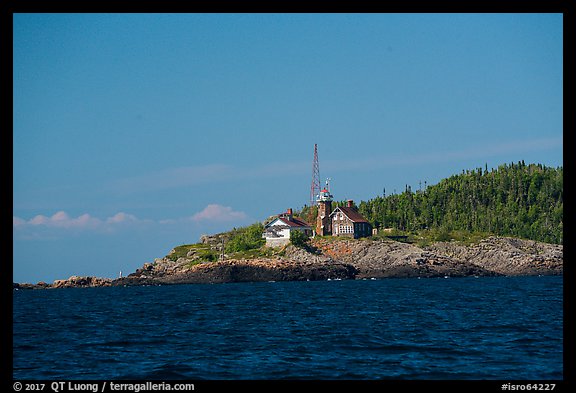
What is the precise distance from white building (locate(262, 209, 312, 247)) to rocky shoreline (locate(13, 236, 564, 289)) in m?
6.64

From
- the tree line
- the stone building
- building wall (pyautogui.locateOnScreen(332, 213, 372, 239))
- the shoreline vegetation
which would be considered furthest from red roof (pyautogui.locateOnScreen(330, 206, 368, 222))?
the tree line

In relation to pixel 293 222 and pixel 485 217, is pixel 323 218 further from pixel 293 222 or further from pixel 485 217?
pixel 485 217

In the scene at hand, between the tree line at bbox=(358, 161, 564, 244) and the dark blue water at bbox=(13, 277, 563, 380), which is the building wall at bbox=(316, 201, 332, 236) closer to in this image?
the tree line at bbox=(358, 161, 564, 244)

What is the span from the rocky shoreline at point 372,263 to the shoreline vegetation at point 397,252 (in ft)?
0.71

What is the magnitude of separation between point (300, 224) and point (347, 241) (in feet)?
49.4

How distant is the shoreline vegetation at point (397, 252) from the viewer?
512ft

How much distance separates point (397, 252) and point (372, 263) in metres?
6.11

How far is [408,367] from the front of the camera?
30.4 m

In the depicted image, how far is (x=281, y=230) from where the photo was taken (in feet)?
566

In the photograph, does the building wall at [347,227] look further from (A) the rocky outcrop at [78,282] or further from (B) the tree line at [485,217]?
(A) the rocky outcrop at [78,282]

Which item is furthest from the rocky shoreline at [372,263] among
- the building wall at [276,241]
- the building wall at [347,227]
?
the building wall at [276,241]
